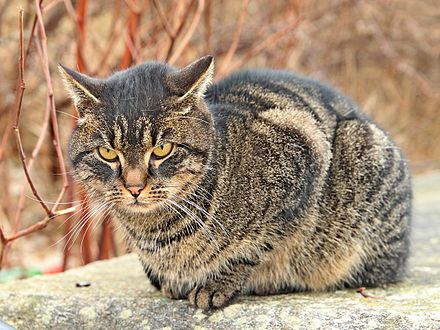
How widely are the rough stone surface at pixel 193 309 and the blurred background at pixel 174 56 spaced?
0.29 metres

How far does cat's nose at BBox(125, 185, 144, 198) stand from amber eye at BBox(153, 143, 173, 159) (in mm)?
135

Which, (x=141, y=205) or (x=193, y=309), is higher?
(x=141, y=205)

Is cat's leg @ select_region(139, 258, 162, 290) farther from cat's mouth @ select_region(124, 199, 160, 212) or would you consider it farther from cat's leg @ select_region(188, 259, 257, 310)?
cat's mouth @ select_region(124, 199, 160, 212)

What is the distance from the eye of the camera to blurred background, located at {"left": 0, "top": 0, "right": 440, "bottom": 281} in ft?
13.4

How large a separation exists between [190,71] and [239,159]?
1.40ft

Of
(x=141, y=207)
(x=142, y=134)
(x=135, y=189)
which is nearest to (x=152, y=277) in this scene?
(x=141, y=207)

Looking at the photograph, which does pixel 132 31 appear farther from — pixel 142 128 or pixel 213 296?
pixel 213 296

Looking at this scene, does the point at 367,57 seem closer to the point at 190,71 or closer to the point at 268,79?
the point at 268,79

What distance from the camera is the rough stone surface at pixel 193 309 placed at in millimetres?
2475

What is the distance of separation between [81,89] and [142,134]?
1.02ft

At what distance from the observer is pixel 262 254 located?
2713 mm

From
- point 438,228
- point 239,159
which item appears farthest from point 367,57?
point 239,159

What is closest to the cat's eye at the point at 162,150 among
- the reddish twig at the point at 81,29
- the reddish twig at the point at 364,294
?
the reddish twig at the point at 364,294

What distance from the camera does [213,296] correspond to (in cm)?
267
